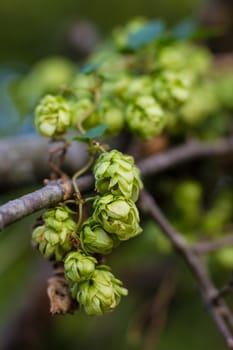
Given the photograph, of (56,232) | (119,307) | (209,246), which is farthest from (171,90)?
(119,307)

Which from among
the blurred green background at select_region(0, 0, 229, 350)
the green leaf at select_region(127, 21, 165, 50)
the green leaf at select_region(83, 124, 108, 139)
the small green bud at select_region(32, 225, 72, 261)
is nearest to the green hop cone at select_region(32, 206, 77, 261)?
the small green bud at select_region(32, 225, 72, 261)

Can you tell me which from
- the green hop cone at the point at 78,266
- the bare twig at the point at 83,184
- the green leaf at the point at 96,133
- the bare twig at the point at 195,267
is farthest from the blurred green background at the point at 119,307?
Answer: the green hop cone at the point at 78,266

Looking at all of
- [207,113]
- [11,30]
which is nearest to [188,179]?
[207,113]

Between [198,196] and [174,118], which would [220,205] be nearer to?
[198,196]

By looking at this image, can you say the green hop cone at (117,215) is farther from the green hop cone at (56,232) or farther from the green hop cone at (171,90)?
the green hop cone at (171,90)

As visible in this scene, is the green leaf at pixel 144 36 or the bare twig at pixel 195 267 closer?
the bare twig at pixel 195 267
